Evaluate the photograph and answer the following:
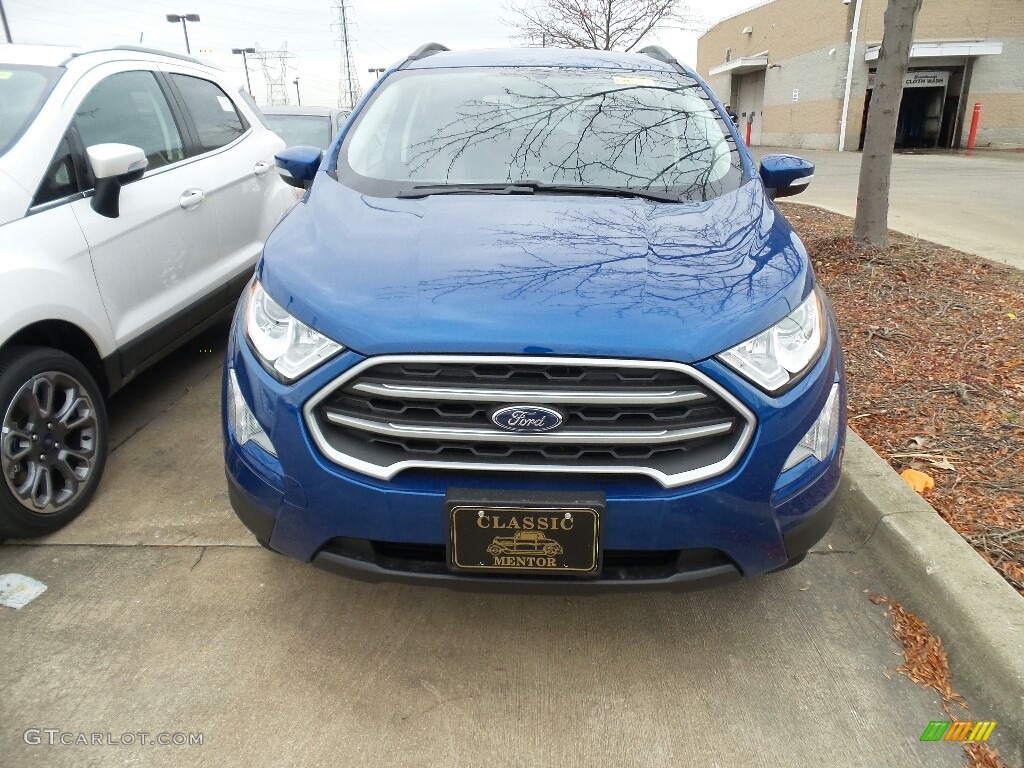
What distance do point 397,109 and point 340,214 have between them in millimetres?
1031

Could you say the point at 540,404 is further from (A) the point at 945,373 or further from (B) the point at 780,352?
(A) the point at 945,373

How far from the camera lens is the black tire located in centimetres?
262

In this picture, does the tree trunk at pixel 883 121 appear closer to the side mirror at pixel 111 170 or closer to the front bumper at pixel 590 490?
the front bumper at pixel 590 490

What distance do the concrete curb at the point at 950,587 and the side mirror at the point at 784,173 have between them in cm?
122

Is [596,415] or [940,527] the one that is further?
[940,527]

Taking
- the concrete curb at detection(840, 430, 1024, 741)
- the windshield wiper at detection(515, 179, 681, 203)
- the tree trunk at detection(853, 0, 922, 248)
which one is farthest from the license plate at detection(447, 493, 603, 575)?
the tree trunk at detection(853, 0, 922, 248)

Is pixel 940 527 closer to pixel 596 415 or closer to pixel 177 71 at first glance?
pixel 596 415

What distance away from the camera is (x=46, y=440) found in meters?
2.79

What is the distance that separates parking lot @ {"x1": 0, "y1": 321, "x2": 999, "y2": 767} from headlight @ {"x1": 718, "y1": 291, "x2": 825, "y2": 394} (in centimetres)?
94

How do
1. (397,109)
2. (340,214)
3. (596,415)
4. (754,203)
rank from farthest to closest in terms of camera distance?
(397,109), (754,203), (340,214), (596,415)

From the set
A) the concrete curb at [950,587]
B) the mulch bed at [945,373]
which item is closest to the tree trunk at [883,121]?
the mulch bed at [945,373]

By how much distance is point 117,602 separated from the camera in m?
2.51

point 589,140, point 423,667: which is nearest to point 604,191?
point 589,140

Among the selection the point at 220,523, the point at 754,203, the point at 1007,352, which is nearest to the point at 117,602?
the point at 220,523
